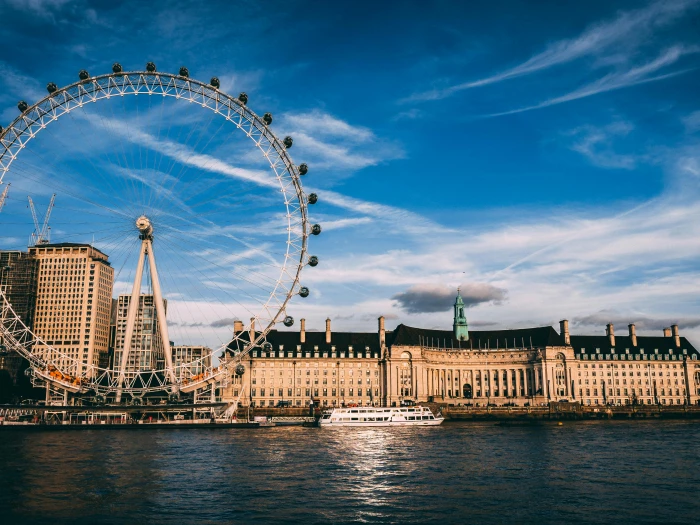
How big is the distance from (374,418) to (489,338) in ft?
248

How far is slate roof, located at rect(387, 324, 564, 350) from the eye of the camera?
185000 mm

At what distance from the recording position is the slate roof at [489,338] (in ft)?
607

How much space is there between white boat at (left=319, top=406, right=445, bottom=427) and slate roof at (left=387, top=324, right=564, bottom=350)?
51.9 meters

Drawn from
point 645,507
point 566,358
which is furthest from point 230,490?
point 566,358

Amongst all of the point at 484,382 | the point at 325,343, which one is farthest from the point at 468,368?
the point at 325,343

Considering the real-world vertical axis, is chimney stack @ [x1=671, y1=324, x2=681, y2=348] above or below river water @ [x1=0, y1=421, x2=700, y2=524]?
above

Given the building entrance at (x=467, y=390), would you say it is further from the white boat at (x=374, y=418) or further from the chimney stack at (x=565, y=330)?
the white boat at (x=374, y=418)

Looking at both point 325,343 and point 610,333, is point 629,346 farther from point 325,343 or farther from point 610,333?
point 325,343

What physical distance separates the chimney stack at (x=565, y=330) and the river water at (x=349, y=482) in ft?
331

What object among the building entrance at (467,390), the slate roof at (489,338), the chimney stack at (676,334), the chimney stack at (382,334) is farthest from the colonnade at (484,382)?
the chimney stack at (676,334)

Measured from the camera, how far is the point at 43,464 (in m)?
59.8

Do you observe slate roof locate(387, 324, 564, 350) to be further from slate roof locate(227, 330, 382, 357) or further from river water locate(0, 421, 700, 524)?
river water locate(0, 421, 700, 524)

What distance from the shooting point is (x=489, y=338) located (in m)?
195

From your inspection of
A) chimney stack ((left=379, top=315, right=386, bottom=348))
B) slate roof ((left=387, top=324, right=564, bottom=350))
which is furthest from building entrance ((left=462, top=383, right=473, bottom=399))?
chimney stack ((left=379, top=315, right=386, bottom=348))
